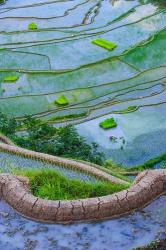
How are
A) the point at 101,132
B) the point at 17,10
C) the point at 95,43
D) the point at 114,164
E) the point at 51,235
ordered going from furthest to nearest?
1. the point at 17,10
2. the point at 95,43
3. the point at 101,132
4. the point at 114,164
5. the point at 51,235

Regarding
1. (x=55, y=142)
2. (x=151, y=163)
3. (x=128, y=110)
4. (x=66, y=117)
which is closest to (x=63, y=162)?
(x=55, y=142)

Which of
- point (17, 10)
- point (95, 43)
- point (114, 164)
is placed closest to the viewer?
point (114, 164)

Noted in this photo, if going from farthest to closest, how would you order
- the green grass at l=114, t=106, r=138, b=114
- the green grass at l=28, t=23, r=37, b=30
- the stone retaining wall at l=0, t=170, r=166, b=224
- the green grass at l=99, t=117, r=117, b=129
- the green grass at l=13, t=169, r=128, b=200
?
the green grass at l=28, t=23, r=37, b=30 < the green grass at l=114, t=106, r=138, b=114 < the green grass at l=99, t=117, r=117, b=129 < the green grass at l=13, t=169, r=128, b=200 < the stone retaining wall at l=0, t=170, r=166, b=224

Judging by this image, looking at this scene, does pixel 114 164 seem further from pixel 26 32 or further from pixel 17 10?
pixel 17 10

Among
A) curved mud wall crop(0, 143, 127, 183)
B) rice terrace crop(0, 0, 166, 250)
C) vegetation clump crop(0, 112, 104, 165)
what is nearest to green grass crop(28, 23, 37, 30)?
rice terrace crop(0, 0, 166, 250)

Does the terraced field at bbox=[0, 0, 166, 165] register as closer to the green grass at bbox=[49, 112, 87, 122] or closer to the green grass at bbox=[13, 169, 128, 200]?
the green grass at bbox=[49, 112, 87, 122]

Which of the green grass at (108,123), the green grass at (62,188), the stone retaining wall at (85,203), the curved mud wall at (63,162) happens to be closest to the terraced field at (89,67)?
the green grass at (108,123)

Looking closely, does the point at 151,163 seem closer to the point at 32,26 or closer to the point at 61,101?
the point at 61,101

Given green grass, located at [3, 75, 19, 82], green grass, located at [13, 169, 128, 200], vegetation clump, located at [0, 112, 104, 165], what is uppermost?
green grass, located at [13, 169, 128, 200]

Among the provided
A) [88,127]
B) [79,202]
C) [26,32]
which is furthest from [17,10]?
[79,202]
